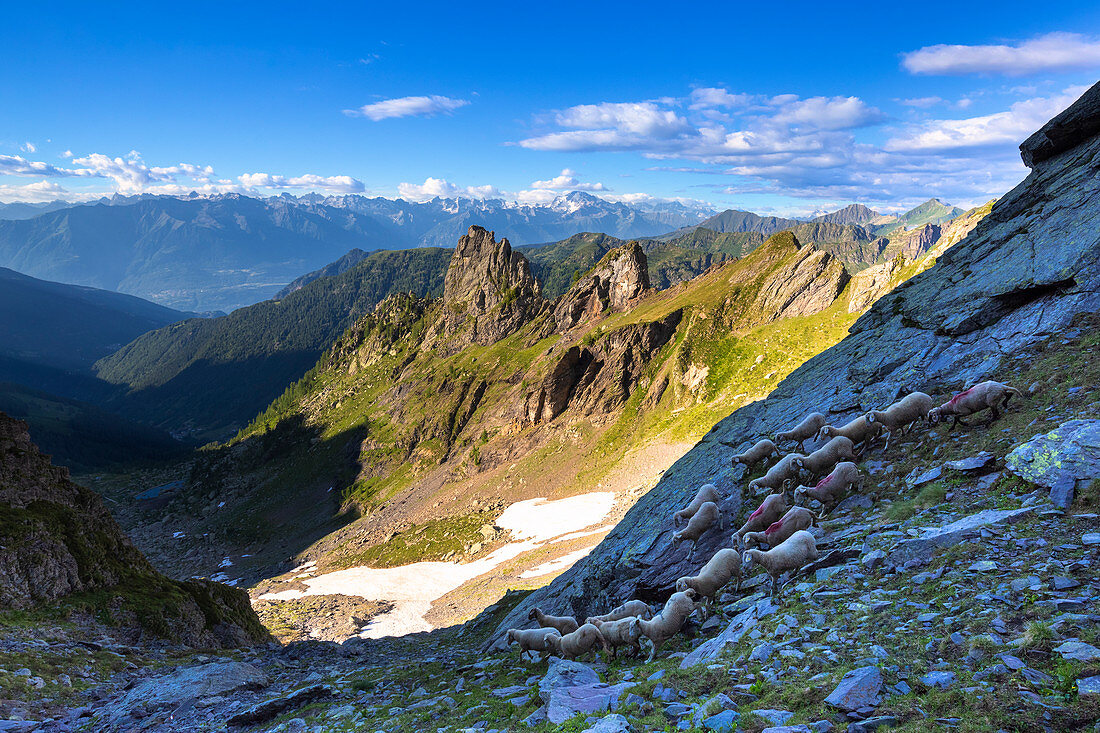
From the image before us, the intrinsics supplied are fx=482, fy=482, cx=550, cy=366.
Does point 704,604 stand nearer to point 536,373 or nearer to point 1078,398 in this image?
point 1078,398

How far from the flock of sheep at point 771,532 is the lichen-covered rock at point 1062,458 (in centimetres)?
288

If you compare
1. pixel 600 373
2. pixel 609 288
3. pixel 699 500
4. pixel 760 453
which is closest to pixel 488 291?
pixel 609 288

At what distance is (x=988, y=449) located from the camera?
38.3 feet

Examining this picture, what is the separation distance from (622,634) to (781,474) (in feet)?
24.4

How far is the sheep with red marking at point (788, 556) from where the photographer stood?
11.1 metres

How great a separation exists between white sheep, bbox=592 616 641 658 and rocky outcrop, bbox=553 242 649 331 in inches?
3837

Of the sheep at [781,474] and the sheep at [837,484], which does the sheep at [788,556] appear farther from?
the sheep at [781,474]

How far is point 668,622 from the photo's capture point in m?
11.6

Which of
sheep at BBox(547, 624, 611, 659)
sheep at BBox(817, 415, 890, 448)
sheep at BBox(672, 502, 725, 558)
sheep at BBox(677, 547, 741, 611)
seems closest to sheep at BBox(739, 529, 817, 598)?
sheep at BBox(677, 547, 741, 611)

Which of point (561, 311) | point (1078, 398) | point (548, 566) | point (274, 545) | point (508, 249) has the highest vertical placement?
point (508, 249)

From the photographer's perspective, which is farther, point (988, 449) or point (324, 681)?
point (324, 681)

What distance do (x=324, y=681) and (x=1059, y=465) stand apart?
22.2 metres

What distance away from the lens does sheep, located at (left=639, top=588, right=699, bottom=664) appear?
37.8 ft

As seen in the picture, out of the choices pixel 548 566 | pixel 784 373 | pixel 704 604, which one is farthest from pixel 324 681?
pixel 784 373
